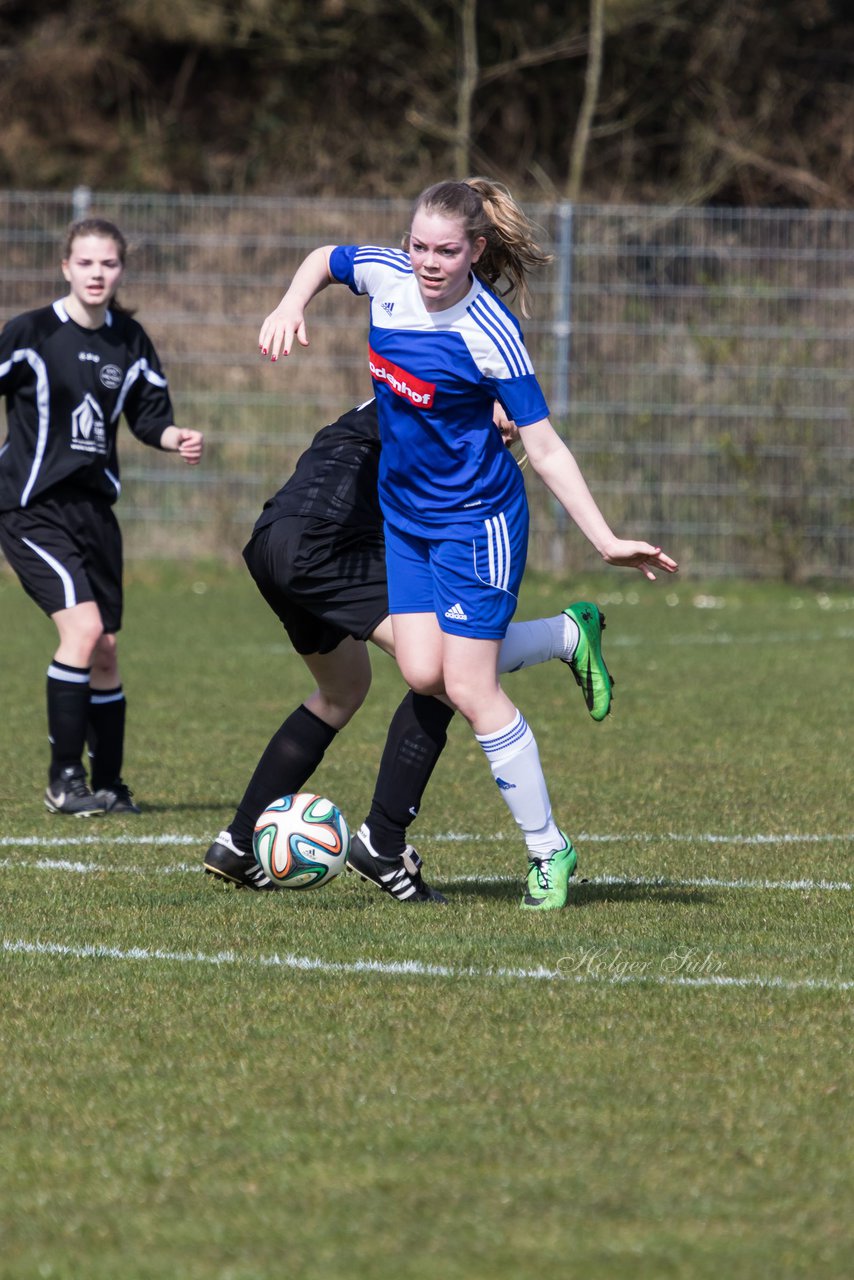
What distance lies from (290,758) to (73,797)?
161cm

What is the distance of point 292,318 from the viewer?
16.7 feet

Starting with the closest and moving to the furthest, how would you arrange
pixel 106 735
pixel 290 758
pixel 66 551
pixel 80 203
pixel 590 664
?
pixel 590 664 → pixel 290 758 → pixel 66 551 → pixel 106 735 → pixel 80 203

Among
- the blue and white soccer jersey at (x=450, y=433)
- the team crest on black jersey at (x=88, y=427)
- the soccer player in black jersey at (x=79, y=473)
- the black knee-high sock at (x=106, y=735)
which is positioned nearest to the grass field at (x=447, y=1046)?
the black knee-high sock at (x=106, y=735)

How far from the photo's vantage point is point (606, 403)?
15.7 m

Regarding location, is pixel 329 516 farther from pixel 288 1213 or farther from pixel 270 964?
pixel 288 1213

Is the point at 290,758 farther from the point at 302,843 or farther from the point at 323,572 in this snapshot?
the point at 323,572

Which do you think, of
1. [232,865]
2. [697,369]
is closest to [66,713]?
[232,865]

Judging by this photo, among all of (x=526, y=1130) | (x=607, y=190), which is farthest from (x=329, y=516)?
(x=607, y=190)

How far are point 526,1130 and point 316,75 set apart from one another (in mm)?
20864

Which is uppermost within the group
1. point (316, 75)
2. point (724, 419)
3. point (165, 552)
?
point (316, 75)

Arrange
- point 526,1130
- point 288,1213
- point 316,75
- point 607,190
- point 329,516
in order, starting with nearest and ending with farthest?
point 288,1213, point 526,1130, point 329,516, point 607,190, point 316,75

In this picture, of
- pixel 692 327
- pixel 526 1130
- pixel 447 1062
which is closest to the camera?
pixel 526 1130

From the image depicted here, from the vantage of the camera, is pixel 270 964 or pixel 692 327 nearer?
pixel 270 964

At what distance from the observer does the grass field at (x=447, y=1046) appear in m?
2.88
